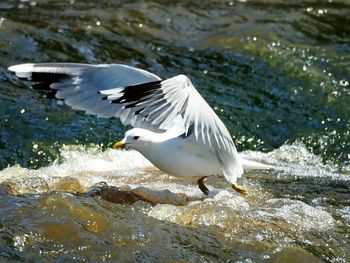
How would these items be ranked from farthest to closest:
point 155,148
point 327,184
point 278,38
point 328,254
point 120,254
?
point 278,38 < point 327,184 < point 155,148 < point 328,254 < point 120,254

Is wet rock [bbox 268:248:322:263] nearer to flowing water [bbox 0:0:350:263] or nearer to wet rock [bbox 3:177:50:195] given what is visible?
flowing water [bbox 0:0:350:263]

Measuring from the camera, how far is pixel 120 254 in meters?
4.32

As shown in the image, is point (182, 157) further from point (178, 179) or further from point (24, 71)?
point (24, 71)

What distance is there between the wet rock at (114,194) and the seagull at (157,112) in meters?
0.32

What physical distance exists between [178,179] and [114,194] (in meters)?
1.16

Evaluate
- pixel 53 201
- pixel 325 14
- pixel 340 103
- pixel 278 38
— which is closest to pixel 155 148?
pixel 53 201

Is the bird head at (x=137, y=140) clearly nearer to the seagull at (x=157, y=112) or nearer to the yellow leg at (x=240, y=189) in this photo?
the seagull at (x=157, y=112)

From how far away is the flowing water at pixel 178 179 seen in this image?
4.57 m

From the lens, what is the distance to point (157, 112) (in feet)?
16.8

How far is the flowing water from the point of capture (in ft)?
15.0

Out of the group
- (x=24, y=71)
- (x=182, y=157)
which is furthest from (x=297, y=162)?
(x=24, y=71)

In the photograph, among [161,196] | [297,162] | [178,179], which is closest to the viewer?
[161,196]

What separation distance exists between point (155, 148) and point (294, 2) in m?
5.63

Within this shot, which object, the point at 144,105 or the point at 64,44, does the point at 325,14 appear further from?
the point at 144,105
